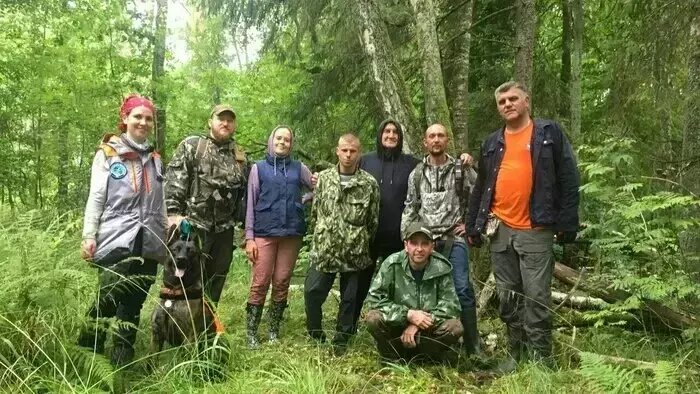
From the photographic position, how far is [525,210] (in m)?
4.10

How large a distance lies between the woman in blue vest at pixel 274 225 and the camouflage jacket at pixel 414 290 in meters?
1.02

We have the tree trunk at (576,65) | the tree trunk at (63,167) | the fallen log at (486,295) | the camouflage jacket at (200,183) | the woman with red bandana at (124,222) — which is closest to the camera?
the woman with red bandana at (124,222)

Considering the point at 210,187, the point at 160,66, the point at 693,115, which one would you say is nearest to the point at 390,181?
the point at 210,187

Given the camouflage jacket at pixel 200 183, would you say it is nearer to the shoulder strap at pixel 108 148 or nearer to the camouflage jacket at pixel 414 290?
the shoulder strap at pixel 108 148

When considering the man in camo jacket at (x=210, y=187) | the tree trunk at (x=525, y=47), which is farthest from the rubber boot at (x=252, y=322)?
the tree trunk at (x=525, y=47)

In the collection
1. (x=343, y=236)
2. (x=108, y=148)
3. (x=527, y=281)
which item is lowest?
(x=527, y=281)

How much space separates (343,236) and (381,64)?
1.85 meters

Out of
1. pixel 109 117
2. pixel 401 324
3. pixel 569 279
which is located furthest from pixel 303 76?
pixel 401 324

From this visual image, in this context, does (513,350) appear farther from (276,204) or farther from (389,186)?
(276,204)

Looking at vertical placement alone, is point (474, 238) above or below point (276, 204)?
below

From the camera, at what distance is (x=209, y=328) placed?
153 inches

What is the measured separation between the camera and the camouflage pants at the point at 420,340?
423 centimetres

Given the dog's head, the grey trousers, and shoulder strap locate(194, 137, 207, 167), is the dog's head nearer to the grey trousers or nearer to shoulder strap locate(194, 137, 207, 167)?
shoulder strap locate(194, 137, 207, 167)

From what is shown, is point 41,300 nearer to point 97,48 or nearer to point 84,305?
point 84,305
